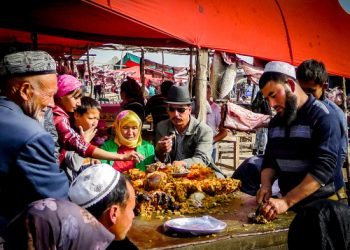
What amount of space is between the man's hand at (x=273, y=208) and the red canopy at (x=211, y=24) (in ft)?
8.71

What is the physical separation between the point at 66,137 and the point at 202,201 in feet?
4.20

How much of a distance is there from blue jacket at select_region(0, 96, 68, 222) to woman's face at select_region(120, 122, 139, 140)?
81.1 inches

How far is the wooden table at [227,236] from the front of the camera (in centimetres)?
228

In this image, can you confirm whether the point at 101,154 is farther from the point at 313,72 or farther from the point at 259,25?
the point at 259,25

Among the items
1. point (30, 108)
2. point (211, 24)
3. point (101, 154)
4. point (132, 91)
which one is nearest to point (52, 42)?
point (132, 91)

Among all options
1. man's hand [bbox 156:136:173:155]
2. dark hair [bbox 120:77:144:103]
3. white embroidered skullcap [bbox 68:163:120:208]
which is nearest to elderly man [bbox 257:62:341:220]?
man's hand [bbox 156:136:173:155]

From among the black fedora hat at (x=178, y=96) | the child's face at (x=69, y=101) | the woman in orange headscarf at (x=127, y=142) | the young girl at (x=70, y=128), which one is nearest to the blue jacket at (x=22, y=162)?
the young girl at (x=70, y=128)

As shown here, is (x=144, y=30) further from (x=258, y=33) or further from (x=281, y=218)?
(x=281, y=218)

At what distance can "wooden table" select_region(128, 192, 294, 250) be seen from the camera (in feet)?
7.49

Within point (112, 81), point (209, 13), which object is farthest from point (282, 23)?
point (112, 81)

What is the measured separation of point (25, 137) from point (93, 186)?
0.51 meters

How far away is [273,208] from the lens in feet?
8.63

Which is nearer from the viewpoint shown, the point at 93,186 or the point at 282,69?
the point at 93,186

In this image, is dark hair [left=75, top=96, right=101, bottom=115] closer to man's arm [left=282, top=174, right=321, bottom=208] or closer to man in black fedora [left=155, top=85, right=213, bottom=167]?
man in black fedora [left=155, top=85, right=213, bottom=167]
